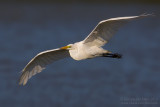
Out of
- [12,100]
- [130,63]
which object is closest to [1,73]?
[12,100]

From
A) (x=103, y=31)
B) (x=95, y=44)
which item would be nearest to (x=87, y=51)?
(x=95, y=44)

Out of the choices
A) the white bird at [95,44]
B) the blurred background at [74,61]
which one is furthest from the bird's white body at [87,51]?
the blurred background at [74,61]

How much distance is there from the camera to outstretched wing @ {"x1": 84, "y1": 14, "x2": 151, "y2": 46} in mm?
8571

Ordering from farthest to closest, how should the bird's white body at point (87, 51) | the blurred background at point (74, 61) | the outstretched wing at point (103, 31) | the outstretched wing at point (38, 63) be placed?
the blurred background at point (74, 61)
the outstretched wing at point (38, 63)
the bird's white body at point (87, 51)
the outstretched wing at point (103, 31)

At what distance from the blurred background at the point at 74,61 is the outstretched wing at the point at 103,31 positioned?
3827 mm

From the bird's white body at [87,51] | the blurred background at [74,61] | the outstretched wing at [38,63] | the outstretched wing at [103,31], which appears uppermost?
the outstretched wing at [103,31]

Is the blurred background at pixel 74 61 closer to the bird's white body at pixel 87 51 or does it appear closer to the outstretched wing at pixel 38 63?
the outstretched wing at pixel 38 63

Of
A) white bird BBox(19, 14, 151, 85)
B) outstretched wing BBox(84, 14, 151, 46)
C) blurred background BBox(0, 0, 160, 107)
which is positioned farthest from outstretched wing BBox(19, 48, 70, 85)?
blurred background BBox(0, 0, 160, 107)

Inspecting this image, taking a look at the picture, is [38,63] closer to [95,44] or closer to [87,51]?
[87,51]

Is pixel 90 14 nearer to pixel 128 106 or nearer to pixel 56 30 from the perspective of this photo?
pixel 56 30

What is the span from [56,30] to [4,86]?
6.57 meters

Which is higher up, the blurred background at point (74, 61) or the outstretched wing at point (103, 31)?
the outstretched wing at point (103, 31)

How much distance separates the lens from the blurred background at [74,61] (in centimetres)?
1309

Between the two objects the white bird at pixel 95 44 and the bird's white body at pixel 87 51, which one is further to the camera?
the bird's white body at pixel 87 51
